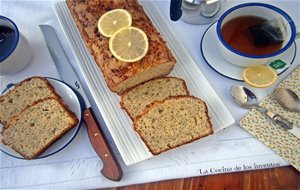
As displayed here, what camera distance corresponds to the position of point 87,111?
4.29 feet

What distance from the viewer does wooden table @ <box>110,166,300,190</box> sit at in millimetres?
1219

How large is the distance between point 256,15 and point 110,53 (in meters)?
→ 0.61

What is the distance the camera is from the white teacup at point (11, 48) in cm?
134

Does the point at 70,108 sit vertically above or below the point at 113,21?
below

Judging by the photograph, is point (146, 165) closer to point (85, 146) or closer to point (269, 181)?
point (85, 146)

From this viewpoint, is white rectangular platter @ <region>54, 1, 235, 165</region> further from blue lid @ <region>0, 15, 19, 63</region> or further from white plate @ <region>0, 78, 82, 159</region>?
blue lid @ <region>0, 15, 19, 63</region>

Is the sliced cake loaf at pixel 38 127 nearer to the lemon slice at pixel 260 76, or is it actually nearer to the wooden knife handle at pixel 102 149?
the wooden knife handle at pixel 102 149

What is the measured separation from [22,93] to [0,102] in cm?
9

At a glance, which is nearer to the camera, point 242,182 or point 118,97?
point 242,182

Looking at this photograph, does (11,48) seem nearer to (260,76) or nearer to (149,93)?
(149,93)

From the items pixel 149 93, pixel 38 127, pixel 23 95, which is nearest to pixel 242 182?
pixel 149 93

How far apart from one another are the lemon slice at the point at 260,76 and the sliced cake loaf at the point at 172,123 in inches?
8.1

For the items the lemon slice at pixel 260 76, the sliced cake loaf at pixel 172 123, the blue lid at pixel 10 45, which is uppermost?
the blue lid at pixel 10 45

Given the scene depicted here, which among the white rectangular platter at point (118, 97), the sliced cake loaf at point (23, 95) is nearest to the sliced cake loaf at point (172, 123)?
the white rectangular platter at point (118, 97)
